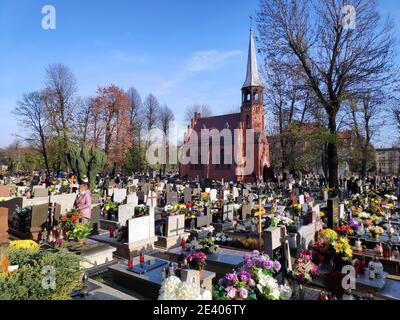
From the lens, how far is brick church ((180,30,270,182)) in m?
38.1

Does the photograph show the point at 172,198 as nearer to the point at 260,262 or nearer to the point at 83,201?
the point at 83,201

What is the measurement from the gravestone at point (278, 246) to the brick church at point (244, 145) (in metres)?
31.4

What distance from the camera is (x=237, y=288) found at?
4.02 metres

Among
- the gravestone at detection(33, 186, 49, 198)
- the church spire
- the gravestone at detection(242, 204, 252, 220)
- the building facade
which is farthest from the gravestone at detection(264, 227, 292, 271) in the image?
the building facade

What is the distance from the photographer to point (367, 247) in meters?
8.16

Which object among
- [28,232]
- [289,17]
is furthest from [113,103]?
[28,232]

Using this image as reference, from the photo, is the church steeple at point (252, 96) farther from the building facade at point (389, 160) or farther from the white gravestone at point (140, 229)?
the white gravestone at point (140, 229)

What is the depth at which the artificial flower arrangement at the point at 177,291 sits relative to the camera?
10.8ft

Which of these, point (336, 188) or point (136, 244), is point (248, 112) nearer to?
point (336, 188)

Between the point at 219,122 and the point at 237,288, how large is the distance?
44.9 meters

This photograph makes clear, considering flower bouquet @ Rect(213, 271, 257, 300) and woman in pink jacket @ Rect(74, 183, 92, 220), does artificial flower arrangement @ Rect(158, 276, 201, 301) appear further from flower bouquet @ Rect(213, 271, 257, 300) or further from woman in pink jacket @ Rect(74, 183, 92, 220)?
woman in pink jacket @ Rect(74, 183, 92, 220)

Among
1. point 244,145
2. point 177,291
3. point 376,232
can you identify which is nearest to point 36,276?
point 177,291

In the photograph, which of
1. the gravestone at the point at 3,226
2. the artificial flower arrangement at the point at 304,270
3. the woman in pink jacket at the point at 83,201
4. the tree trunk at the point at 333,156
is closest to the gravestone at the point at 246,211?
the tree trunk at the point at 333,156
